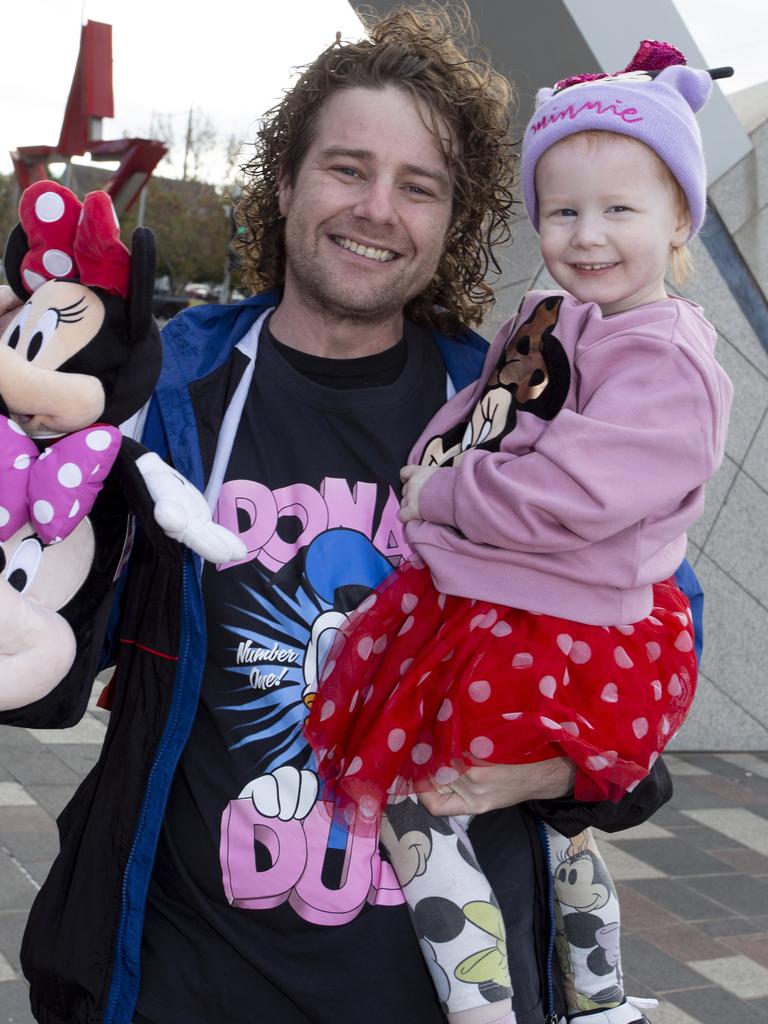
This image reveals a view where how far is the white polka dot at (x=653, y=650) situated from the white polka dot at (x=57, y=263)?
1.18 meters

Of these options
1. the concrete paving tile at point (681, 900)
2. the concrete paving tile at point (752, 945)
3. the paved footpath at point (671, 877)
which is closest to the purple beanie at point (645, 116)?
the paved footpath at point (671, 877)

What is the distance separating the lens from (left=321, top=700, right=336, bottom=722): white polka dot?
2.13m

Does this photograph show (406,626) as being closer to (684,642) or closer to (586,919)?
(684,642)

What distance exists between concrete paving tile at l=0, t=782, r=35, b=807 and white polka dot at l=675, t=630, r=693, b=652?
3381mm

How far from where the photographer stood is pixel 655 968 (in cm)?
428

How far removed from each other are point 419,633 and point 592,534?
360mm

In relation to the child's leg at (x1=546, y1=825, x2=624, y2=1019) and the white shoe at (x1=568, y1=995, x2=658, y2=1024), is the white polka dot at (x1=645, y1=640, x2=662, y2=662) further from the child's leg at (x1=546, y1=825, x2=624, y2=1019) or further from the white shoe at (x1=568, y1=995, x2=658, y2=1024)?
the white shoe at (x1=568, y1=995, x2=658, y2=1024)

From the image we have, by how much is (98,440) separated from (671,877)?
156 inches

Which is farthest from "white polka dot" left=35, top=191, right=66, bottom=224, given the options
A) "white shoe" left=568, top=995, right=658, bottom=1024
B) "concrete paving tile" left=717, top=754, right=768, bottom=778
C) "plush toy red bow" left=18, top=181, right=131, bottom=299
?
"concrete paving tile" left=717, top=754, right=768, bottom=778

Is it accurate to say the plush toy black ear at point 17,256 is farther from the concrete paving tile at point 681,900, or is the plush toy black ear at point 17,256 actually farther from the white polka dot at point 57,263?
the concrete paving tile at point 681,900

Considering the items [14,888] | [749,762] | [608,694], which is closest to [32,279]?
[608,694]

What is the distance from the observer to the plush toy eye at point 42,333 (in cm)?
199

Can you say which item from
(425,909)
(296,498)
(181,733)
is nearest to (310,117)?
(296,498)

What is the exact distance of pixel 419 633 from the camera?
85.0 inches
